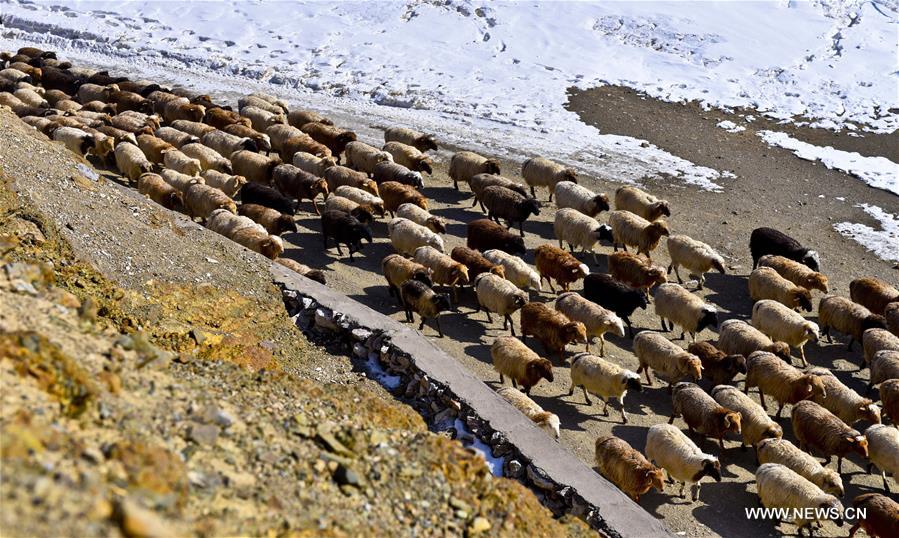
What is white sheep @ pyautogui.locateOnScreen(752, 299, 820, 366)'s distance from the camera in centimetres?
1520

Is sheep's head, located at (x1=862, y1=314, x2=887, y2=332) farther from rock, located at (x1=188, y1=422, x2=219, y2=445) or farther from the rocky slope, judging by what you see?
rock, located at (x1=188, y1=422, x2=219, y2=445)

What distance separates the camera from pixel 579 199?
19.4m

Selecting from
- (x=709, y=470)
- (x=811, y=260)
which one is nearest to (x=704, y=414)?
(x=709, y=470)

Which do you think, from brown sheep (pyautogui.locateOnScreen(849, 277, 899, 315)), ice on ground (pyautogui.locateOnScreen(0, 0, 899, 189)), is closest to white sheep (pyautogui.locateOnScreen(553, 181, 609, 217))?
ice on ground (pyautogui.locateOnScreen(0, 0, 899, 189))

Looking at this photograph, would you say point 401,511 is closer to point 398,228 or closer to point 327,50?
point 398,228

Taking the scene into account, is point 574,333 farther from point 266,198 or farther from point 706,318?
point 266,198

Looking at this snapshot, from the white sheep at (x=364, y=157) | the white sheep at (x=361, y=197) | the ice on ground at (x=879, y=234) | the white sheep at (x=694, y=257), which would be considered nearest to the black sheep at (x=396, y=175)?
the white sheep at (x=364, y=157)

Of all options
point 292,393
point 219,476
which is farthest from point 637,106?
point 219,476

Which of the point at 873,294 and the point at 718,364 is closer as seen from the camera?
the point at 718,364

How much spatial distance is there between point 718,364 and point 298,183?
9223 mm

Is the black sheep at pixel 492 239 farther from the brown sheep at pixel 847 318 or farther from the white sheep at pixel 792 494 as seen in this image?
the white sheep at pixel 792 494

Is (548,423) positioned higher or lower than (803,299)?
Answer: lower

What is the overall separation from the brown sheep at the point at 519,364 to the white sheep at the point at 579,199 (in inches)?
253

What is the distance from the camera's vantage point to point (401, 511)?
24.4 ft
